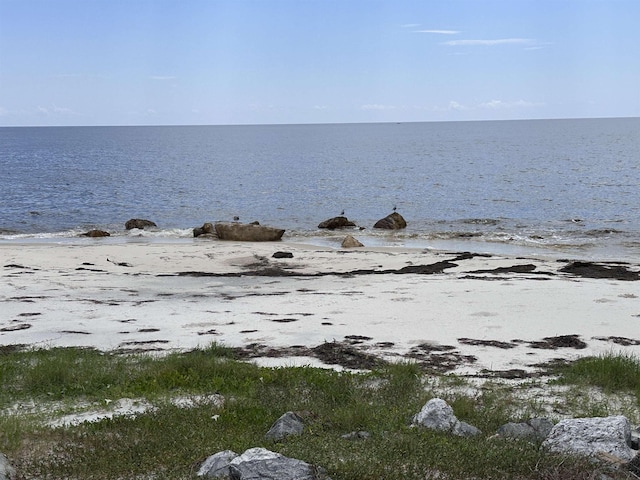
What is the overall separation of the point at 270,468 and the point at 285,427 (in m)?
1.45

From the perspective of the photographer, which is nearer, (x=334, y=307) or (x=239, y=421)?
(x=239, y=421)

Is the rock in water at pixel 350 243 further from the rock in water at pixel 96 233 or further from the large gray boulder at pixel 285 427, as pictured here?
the large gray boulder at pixel 285 427

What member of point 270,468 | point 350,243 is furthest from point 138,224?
point 270,468

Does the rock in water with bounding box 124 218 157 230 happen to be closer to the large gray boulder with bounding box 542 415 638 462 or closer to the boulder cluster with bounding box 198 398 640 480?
the boulder cluster with bounding box 198 398 640 480

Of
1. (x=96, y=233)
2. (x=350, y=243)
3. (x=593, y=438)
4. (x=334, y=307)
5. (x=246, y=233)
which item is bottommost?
(x=96, y=233)

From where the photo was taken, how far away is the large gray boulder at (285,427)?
782cm

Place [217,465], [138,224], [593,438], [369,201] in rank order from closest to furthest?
1. [217,465]
2. [593,438]
3. [138,224]
4. [369,201]

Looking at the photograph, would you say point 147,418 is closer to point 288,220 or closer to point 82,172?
point 288,220

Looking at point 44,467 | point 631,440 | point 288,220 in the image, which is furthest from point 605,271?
point 288,220

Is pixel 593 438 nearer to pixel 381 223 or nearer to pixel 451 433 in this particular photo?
pixel 451 433

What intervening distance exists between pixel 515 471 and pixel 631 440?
160 cm

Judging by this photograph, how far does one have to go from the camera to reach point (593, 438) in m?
7.41

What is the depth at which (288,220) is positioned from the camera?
41.5 m

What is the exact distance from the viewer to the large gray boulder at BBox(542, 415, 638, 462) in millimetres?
7250
